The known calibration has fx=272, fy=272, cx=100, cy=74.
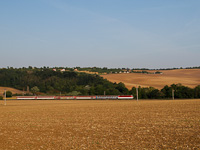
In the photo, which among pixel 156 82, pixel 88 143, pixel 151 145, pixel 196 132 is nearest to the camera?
pixel 151 145

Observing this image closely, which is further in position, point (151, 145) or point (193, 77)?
point (193, 77)

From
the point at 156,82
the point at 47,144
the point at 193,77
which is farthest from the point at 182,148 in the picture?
the point at 193,77

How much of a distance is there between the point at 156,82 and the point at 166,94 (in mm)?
48292

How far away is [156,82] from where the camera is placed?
172m

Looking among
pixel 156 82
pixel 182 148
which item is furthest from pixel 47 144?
pixel 156 82

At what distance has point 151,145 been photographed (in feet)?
58.0

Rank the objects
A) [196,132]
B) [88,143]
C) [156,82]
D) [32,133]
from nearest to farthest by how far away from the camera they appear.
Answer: [88,143] < [196,132] < [32,133] < [156,82]

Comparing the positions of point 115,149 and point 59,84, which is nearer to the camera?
point 115,149

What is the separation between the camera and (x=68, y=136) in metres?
22.4

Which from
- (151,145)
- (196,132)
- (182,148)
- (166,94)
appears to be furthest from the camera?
(166,94)

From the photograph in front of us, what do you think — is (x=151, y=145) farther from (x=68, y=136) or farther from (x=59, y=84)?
(x=59, y=84)

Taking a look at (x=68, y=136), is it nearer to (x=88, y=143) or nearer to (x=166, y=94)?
(x=88, y=143)

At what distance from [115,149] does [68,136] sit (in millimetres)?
6342

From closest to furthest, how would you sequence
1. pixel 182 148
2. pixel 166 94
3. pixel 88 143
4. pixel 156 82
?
pixel 182 148, pixel 88 143, pixel 166 94, pixel 156 82
